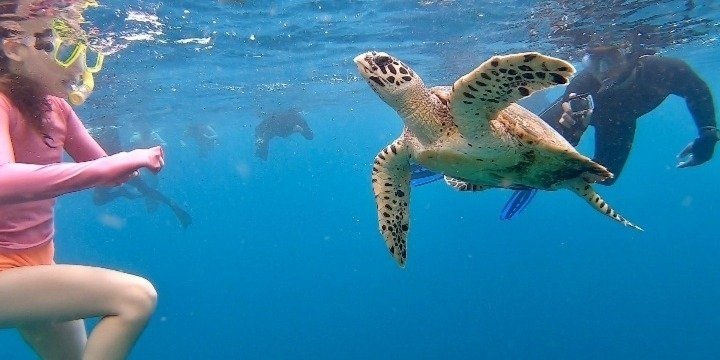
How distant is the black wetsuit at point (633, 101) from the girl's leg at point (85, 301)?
5.24m

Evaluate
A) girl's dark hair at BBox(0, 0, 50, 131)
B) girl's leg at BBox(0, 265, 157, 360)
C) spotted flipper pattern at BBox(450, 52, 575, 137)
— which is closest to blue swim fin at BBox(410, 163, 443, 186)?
spotted flipper pattern at BBox(450, 52, 575, 137)

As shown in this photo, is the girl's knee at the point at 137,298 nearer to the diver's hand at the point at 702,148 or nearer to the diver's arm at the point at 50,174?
the diver's arm at the point at 50,174

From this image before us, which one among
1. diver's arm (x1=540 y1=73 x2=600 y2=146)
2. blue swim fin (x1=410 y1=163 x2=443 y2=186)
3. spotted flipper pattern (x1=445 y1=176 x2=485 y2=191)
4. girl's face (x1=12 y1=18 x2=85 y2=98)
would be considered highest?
girl's face (x1=12 y1=18 x2=85 y2=98)

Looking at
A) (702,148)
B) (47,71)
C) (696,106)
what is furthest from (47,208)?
(696,106)

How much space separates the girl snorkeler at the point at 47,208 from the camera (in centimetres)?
227

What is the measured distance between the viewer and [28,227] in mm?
2850

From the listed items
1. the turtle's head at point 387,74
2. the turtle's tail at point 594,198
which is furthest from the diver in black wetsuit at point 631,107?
the turtle's head at point 387,74

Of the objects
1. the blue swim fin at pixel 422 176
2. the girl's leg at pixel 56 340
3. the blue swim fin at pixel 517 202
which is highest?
the girl's leg at pixel 56 340

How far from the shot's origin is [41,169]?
219cm

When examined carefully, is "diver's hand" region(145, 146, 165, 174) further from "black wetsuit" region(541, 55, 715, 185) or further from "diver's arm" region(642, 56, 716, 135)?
"diver's arm" region(642, 56, 716, 135)

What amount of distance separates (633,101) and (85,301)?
675cm

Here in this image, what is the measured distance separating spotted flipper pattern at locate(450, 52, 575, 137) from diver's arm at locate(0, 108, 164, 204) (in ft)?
6.15

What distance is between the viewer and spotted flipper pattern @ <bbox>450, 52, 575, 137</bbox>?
2.65 m

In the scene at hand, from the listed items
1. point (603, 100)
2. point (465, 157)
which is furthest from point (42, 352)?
point (603, 100)
